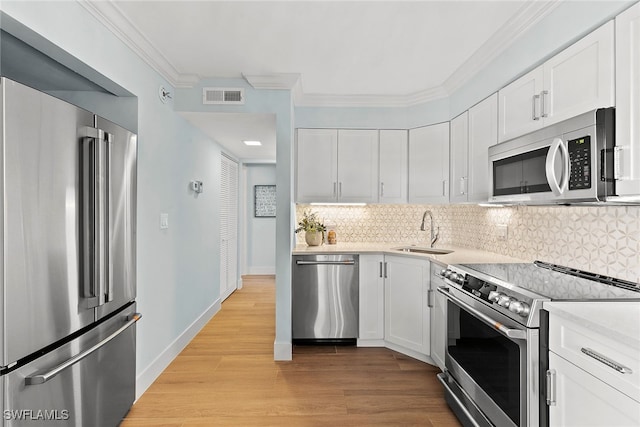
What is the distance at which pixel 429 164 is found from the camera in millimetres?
3623

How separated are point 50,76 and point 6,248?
59.2 inches

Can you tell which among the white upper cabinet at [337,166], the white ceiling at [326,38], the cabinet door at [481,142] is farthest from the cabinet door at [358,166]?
the cabinet door at [481,142]

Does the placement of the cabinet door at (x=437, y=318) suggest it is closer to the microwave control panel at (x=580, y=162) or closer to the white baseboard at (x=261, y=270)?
the microwave control panel at (x=580, y=162)

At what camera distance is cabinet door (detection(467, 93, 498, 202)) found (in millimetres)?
2629

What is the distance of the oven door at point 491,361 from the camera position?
5.31 ft

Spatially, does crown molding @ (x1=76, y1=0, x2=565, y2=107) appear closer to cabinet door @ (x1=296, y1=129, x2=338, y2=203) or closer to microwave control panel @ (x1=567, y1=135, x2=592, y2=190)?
cabinet door @ (x1=296, y1=129, x2=338, y2=203)

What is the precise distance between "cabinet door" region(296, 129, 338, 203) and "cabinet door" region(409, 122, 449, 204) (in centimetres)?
83

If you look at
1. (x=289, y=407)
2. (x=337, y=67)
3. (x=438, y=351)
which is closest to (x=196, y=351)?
(x=289, y=407)

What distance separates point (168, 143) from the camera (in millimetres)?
3092

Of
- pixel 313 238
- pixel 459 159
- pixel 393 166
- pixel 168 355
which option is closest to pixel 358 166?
pixel 393 166

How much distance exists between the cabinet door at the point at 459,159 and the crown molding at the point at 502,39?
1.08 feet

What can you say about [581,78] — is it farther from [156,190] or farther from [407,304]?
Answer: [156,190]

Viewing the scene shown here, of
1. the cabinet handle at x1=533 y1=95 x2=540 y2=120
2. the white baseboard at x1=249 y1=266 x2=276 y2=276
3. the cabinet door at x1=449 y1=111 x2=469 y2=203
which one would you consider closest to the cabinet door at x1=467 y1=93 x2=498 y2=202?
the cabinet door at x1=449 y1=111 x2=469 y2=203

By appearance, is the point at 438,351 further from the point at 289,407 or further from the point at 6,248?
the point at 6,248
